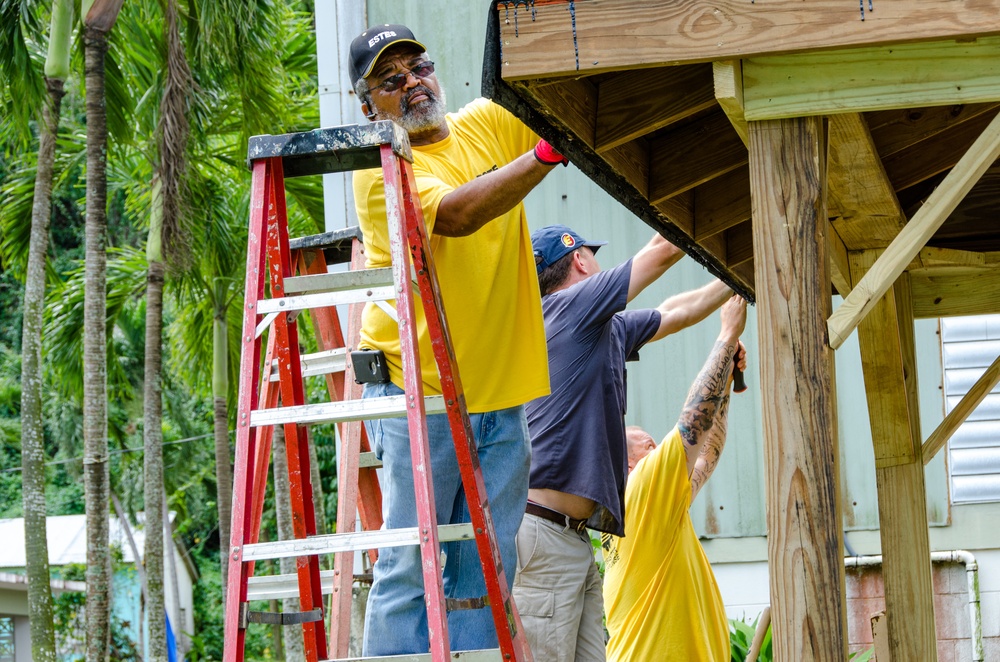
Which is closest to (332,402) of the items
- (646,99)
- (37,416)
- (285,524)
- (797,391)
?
(646,99)

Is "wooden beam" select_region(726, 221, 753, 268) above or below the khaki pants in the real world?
above

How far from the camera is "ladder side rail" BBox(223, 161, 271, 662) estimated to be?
2811mm

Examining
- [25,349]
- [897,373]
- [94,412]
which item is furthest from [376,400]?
[25,349]

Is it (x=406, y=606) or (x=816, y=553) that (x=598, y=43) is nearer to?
(x=816, y=553)

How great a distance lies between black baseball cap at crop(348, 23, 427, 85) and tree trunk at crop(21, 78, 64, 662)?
27.4 feet

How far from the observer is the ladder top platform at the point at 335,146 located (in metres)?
2.95

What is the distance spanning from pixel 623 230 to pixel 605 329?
347 centimetres

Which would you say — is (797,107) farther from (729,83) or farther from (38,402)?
(38,402)

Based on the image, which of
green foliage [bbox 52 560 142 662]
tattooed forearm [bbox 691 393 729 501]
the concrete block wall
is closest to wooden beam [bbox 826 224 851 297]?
tattooed forearm [bbox 691 393 729 501]

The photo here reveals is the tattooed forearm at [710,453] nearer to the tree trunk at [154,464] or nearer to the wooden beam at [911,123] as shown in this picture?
the wooden beam at [911,123]

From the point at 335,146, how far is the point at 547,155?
0.54 metres

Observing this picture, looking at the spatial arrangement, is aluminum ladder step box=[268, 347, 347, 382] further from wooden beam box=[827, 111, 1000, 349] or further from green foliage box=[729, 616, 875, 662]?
green foliage box=[729, 616, 875, 662]

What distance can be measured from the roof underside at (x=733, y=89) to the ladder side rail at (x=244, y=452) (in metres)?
0.80

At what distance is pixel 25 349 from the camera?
37.9ft
